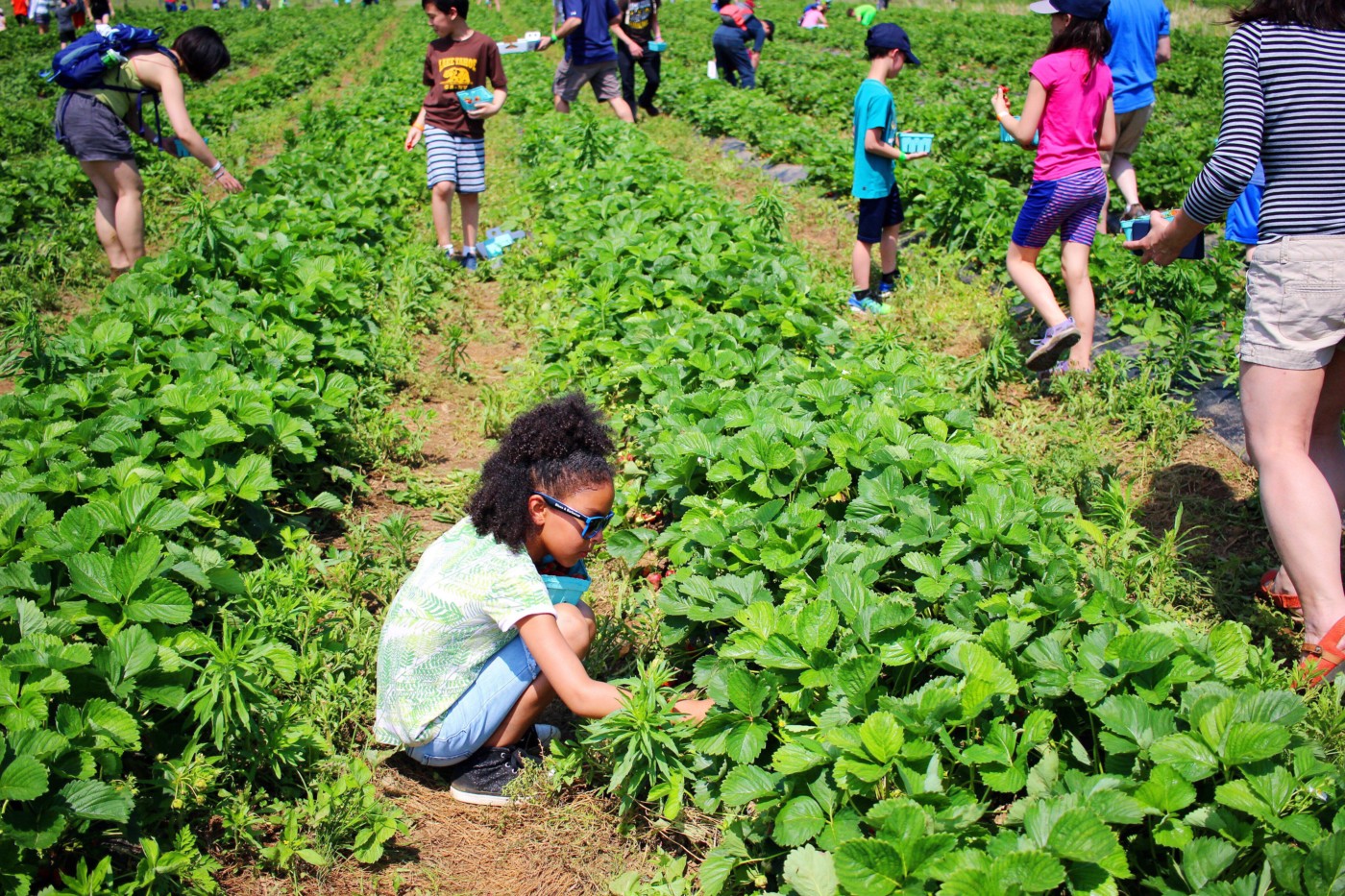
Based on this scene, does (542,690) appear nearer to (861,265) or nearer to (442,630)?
(442,630)

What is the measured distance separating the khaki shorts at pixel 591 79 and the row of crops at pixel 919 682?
7462mm

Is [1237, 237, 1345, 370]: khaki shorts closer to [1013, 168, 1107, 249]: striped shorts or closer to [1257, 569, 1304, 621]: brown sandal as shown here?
[1257, 569, 1304, 621]: brown sandal

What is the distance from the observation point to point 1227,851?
1648mm

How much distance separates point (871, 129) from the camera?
17.9 ft

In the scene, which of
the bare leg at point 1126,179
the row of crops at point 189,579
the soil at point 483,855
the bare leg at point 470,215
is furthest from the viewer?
the bare leg at point 470,215

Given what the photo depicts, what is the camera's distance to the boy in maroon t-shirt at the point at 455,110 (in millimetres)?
6445

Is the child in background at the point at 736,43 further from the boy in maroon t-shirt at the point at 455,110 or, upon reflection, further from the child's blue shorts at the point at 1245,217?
the child's blue shorts at the point at 1245,217

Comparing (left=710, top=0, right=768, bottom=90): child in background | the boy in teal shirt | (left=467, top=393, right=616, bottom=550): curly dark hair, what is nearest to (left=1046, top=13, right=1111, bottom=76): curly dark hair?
the boy in teal shirt

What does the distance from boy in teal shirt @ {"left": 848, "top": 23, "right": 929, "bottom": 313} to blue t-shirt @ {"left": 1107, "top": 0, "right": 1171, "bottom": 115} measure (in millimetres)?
1358

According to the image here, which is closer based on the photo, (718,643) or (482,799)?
(482,799)

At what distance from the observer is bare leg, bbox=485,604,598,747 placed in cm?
256

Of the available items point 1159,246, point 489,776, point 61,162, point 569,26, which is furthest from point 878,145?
point 61,162

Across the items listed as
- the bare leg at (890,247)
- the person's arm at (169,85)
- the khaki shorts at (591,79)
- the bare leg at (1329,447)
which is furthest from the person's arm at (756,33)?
the bare leg at (1329,447)

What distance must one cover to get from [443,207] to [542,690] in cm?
492
